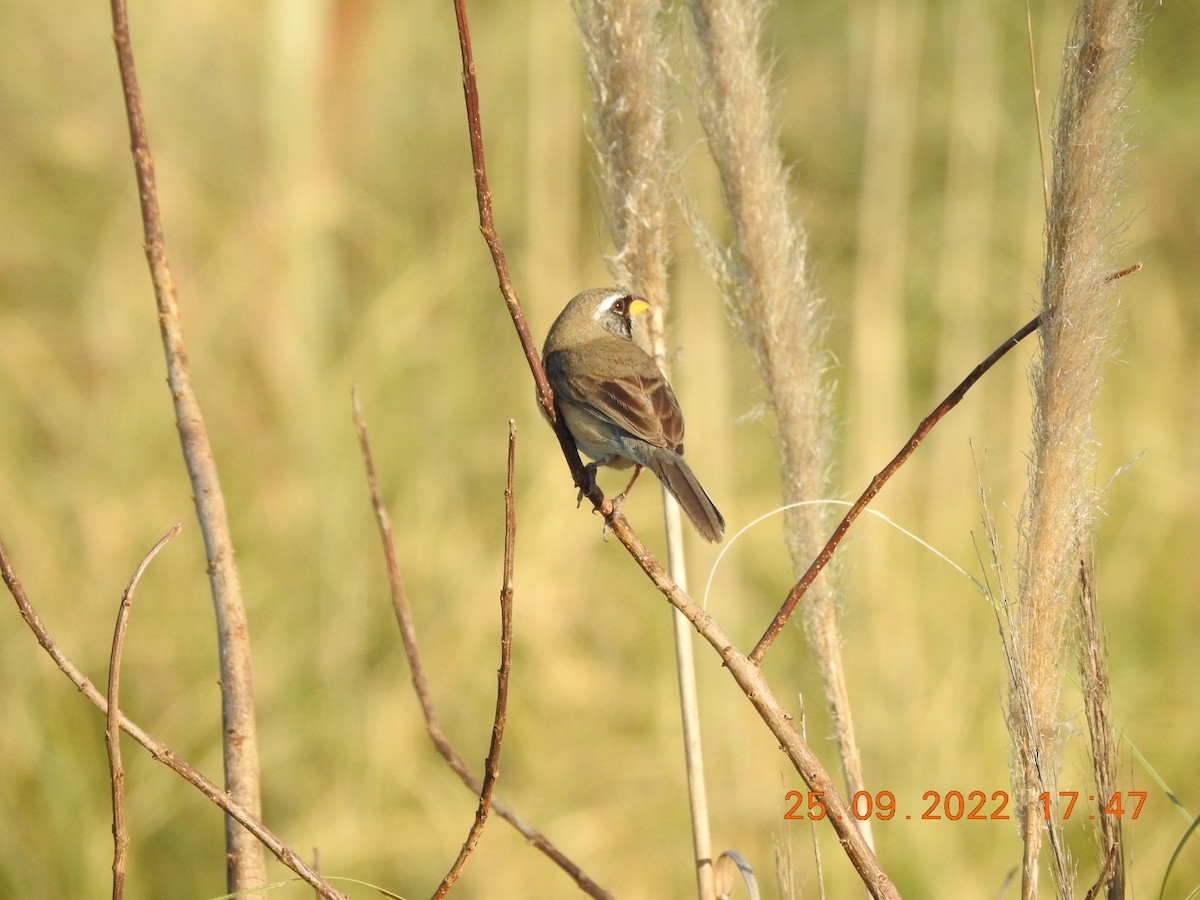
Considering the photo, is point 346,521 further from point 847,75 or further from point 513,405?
point 847,75

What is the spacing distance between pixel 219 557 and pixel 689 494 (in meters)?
0.85

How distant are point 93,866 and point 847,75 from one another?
5.99 meters

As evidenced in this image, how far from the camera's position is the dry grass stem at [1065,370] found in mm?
1295

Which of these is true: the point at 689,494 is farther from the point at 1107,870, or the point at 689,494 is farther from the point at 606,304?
the point at 1107,870

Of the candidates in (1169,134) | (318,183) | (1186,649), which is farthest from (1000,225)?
(318,183)

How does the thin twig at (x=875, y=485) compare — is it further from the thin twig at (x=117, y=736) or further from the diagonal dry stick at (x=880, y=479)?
the thin twig at (x=117, y=736)

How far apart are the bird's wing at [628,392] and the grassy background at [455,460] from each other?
1863mm

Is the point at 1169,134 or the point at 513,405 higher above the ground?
the point at 1169,134

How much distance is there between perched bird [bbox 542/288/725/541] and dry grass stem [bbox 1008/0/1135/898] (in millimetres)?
748

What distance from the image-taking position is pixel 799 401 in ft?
5.58

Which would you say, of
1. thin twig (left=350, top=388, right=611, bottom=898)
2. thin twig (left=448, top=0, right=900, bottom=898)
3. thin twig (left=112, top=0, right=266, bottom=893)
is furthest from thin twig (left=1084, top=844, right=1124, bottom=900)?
thin twig (left=112, top=0, right=266, bottom=893)

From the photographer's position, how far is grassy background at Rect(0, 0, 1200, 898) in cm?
448

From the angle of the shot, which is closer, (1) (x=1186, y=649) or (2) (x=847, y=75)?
(1) (x=1186, y=649)

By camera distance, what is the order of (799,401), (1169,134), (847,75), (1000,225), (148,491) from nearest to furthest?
1. (799,401)
2. (148,491)
3. (1169,134)
4. (1000,225)
5. (847,75)
